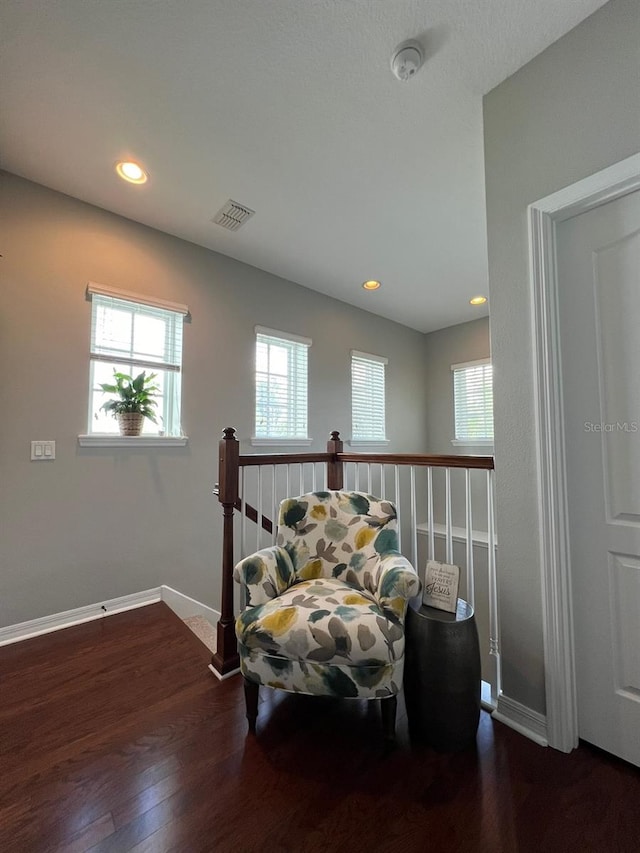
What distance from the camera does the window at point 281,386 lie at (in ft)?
11.8

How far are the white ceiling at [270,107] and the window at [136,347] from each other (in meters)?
0.68

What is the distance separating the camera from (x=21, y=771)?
1.33 meters

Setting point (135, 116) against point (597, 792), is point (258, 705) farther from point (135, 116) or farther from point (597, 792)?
point (135, 116)

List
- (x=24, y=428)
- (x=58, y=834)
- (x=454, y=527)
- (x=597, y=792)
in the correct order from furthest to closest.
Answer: (x=454, y=527)
(x=24, y=428)
(x=597, y=792)
(x=58, y=834)

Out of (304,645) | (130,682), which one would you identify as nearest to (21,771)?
(130,682)

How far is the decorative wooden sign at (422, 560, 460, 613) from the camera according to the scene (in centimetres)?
151

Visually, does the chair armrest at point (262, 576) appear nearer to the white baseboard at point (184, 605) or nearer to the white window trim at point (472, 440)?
the white baseboard at point (184, 605)

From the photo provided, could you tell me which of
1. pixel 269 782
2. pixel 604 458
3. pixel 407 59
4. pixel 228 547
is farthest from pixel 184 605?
pixel 407 59

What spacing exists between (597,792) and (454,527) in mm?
3688

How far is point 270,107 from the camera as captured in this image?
6.14 feet

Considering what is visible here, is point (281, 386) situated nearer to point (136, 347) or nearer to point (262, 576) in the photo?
point (136, 347)

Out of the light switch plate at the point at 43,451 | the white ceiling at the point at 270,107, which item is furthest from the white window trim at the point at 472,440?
the light switch plate at the point at 43,451

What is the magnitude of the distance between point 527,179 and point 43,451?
314 centimetres

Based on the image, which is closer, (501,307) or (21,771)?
(21,771)
